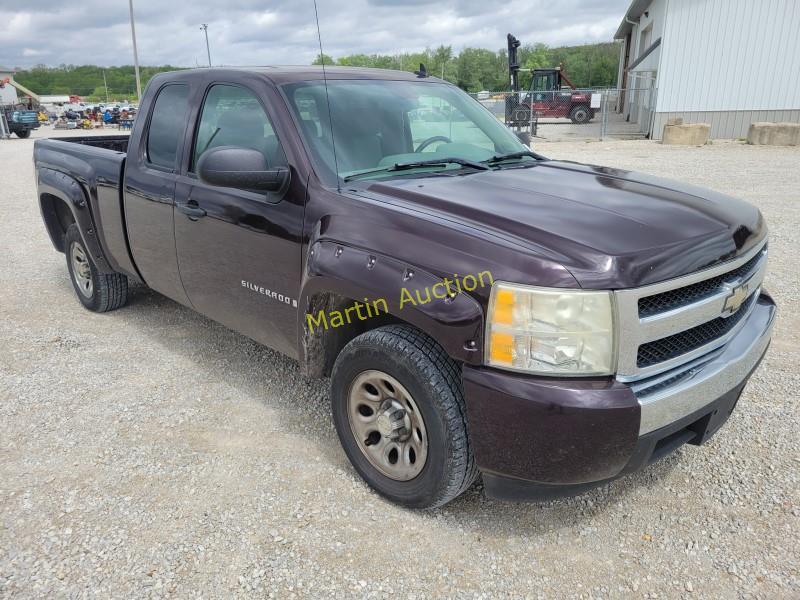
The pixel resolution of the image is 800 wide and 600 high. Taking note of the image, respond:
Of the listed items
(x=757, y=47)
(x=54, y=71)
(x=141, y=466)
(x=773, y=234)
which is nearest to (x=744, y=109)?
(x=757, y=47)

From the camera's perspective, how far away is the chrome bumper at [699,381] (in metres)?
2.17

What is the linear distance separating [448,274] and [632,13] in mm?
34050

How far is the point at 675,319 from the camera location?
224 cm

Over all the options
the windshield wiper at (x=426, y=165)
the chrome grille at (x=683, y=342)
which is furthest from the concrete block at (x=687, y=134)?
the chrome grille at (x=683, y=342)

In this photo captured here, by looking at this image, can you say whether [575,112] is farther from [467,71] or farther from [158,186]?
[467,71]

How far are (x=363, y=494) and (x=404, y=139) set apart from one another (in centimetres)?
184

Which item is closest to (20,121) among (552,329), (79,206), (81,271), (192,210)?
(81,271)

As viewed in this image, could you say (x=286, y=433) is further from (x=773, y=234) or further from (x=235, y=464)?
(x=773, y=234)

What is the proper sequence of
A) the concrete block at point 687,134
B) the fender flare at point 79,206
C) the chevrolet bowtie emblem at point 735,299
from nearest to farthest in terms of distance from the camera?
the chevrolet bowtie emblem at point 735,299 → the fender flare at point 79,206 → the concrete block at point 687,134

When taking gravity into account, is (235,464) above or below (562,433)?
below

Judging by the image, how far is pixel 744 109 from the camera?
→ 20141 mm

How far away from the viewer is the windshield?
3.08 meters

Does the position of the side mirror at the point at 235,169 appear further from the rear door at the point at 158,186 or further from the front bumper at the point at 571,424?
the front bumper at the point at 571,424

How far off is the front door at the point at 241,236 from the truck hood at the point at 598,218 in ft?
1.86
